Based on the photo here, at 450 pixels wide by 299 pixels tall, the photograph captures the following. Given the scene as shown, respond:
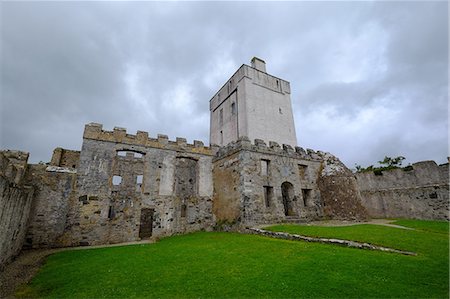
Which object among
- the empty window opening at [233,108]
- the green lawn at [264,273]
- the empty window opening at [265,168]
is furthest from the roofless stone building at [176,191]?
the empty window opening at [233,108]

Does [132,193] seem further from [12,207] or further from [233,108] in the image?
[233,108]

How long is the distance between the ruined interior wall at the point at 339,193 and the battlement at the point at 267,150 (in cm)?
135

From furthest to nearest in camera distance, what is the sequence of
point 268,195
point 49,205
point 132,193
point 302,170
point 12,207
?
point 302,170 < point 268,195 < point 132,193 < point 49,205 < point 12,207

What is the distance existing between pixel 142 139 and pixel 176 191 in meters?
4.59

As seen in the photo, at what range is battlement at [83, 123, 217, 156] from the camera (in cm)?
1404

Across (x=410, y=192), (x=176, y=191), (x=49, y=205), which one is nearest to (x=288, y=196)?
(x=176, y=191)

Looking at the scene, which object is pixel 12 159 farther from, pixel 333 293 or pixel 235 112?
pixel 235 112

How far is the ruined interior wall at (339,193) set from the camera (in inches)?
580

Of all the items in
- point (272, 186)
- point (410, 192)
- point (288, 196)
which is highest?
point (272, 186)

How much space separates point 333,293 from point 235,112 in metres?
21.1

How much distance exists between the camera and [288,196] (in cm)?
1563

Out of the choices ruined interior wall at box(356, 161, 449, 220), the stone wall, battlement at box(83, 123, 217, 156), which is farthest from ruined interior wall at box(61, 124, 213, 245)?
ruined interior wall at box(356, 161, 449, 220)

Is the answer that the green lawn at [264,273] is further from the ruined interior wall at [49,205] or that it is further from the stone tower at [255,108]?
the stone tower at [255,108]

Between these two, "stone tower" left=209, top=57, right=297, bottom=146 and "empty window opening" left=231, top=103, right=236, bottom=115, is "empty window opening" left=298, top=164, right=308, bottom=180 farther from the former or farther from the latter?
"empty window opening" left=231, top=103, right=236, bottom=115
